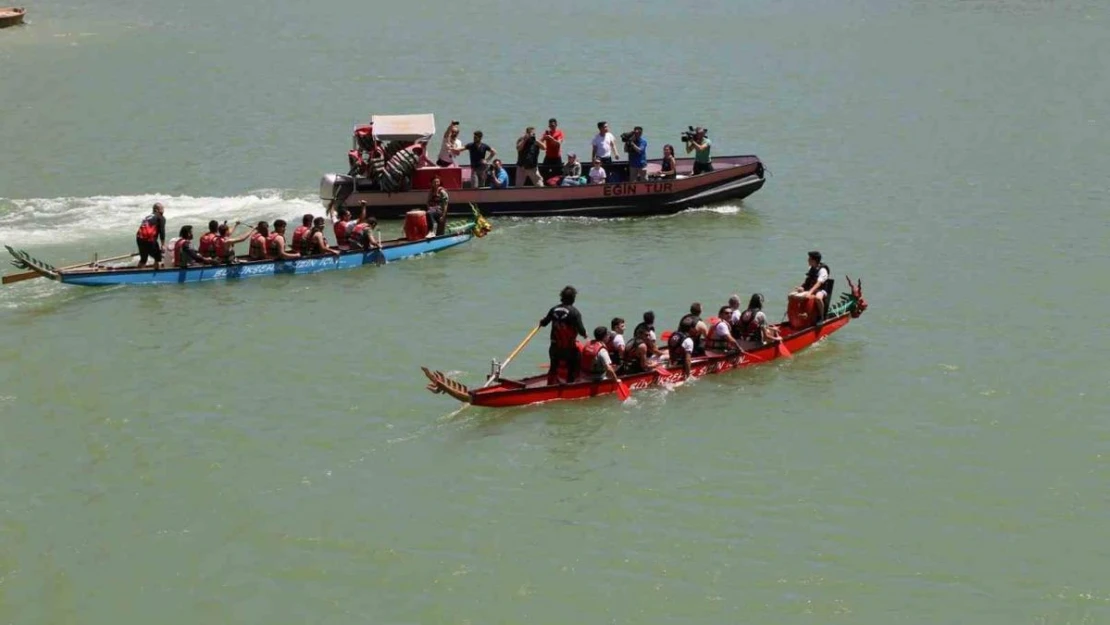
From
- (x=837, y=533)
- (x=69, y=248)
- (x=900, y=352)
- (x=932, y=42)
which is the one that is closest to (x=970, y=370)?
(x=900, y=352)

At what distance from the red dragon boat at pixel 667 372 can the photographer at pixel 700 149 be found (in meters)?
9.34

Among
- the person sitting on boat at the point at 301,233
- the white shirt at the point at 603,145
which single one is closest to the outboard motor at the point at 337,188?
the person sitting on boat at the point at 301,233

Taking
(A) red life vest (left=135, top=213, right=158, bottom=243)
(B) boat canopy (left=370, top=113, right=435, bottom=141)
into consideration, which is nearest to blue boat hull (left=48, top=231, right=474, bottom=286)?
(A) red life vest (left=135, top=213, right=158, bottom=243)

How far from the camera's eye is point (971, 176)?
140ft

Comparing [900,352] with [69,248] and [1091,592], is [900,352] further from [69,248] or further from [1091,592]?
[69,248]

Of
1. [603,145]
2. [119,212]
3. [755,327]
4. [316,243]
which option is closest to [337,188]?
[316,243]

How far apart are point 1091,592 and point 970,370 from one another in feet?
25.8

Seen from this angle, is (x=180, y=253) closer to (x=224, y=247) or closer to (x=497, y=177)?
(x=224, y=247)

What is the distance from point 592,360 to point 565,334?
0.83 m

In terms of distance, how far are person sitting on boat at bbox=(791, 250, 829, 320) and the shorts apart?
13244 millimetres

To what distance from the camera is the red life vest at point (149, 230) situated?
32781 millimetres

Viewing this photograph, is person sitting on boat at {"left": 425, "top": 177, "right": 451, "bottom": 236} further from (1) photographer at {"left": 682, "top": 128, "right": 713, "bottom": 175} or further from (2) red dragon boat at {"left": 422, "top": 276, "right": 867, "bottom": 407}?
(2) red dragon boat at {"left": 422, "top": 276, "right": 867, "bottom": 407}

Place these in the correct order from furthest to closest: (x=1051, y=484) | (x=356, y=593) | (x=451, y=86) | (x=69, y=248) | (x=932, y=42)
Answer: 1. (x=932, y=42)
2. (x=451, y=86)
3. (x=69, y=248)
4. (x=1051, y=484)
5. (x=356, y=593)

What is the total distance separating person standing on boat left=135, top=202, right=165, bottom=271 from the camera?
32.8 meters
